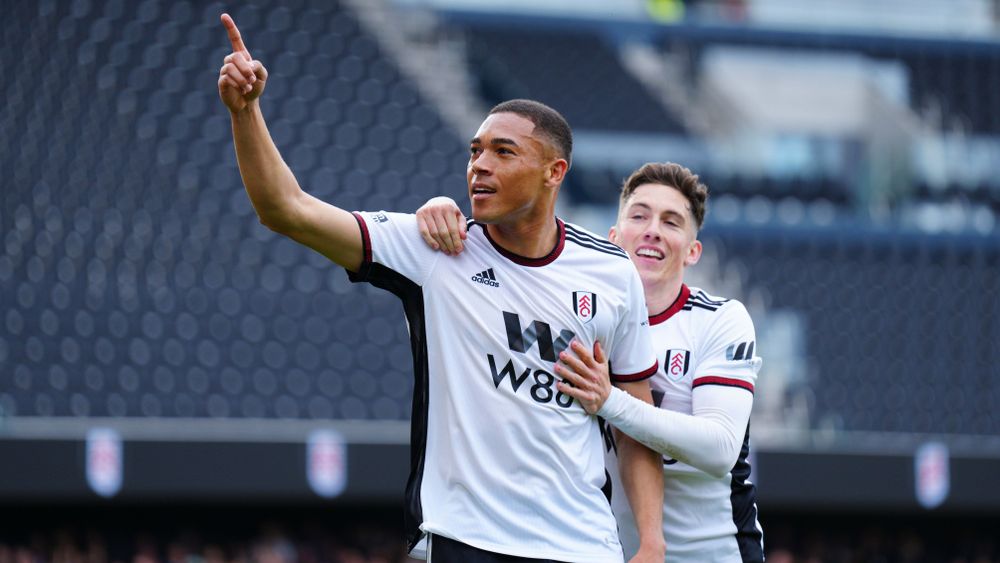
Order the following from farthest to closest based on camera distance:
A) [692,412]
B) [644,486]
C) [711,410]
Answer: [692,412] < [711,410] < [644,486]

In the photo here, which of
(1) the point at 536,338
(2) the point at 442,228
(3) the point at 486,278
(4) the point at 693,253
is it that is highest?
(4) the point at 693,253

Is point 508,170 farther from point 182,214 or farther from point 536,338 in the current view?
point 182,214

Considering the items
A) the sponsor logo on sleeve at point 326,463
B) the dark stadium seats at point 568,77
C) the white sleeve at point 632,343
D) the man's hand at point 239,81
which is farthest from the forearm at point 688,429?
the dark stadium seats at point 568,77

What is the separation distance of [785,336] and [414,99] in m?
4.29

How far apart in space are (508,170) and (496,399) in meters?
0.58

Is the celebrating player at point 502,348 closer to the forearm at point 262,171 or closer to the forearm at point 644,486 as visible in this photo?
the forearm at point 262,171

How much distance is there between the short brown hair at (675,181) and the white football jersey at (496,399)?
83 centimetres

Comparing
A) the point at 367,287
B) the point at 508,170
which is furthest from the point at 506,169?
the point at 367,287

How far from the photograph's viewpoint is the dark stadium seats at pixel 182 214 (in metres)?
10.6

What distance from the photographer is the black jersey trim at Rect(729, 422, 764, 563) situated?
168 inches

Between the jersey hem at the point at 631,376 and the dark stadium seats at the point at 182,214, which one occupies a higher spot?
the dark stadium seats at the point at 182,214

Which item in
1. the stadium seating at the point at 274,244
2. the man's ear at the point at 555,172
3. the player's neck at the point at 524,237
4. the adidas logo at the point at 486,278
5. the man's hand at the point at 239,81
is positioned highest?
the stadium seating at the point at 274,244

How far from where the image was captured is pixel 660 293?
14.0 feet

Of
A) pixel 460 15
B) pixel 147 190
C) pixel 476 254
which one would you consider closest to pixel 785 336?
pixel 460 15
